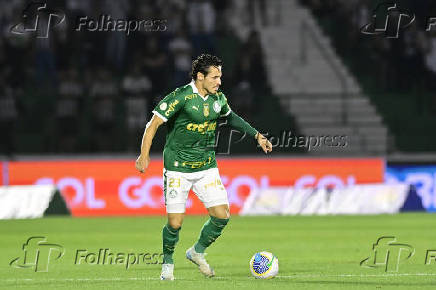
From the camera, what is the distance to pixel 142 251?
46.2 feet

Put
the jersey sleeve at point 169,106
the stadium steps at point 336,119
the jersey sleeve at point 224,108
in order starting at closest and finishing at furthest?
1. the jersey sleeve at point 169,106
2. the jersey sleeve at point 224,108
3. the stadium steps at point 336,119

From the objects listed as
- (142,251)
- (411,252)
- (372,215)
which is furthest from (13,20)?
(411,252)

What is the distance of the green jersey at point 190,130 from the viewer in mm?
10672

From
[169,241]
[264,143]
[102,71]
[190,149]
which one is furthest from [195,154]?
[102,71]

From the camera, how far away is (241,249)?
1441cm

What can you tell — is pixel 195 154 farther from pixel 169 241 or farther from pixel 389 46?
pixel 389 46

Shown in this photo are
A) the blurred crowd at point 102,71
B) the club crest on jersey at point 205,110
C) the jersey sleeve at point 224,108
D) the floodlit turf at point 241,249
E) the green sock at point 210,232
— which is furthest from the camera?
the blurred crowd at point 102,71

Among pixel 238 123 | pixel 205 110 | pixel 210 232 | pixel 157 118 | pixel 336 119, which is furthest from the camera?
pixel 336 119

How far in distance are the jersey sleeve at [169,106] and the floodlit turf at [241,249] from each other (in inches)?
64.5

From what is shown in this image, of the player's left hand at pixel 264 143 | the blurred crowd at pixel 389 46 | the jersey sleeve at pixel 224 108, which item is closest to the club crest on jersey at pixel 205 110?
the jersey sleeve at pixel 224 108

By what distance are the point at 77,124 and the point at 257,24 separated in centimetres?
639

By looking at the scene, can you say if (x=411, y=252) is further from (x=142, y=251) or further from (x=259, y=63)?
(x=259, y=63)

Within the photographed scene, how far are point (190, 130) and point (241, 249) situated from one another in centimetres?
403

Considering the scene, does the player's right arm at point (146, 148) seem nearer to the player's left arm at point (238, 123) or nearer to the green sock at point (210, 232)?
the player's left arm at point (238, 123)
